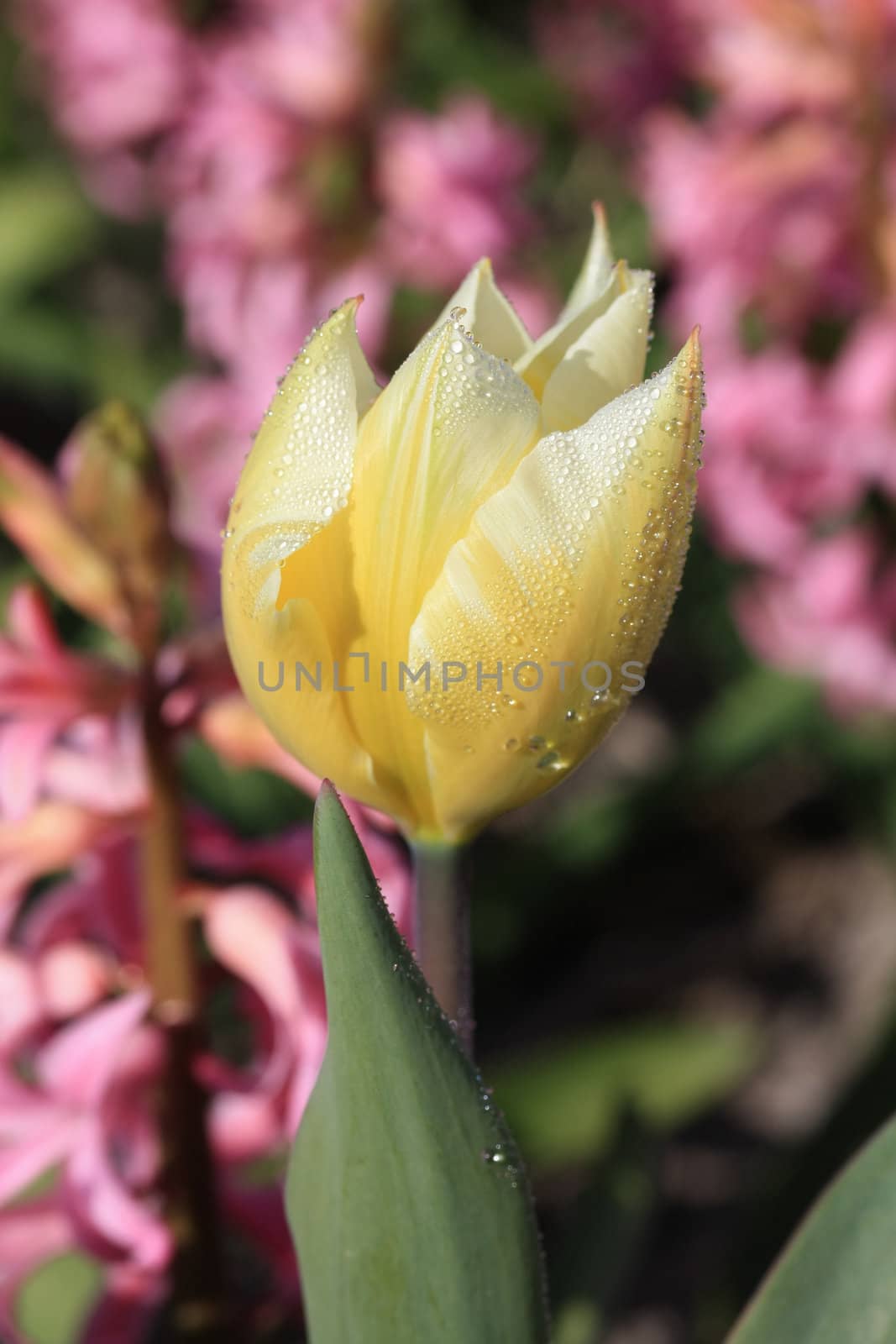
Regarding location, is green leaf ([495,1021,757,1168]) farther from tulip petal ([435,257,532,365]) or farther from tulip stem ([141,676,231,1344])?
tulip petal ([435,257,532,365])

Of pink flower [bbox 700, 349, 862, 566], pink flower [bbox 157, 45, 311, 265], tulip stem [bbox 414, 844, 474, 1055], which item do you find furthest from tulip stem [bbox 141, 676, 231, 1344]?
pink flower [bbox 157, 45, 311, 265]

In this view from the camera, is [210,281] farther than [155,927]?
Yes

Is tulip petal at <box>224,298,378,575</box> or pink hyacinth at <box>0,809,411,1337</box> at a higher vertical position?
tulip petal at <box>224,298,378,575</box>

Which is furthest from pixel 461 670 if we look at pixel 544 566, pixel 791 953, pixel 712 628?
pixel 791 953

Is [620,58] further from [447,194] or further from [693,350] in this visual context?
[693,350]

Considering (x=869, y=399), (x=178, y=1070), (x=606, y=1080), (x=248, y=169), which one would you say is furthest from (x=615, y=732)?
(x=178, y=1070)

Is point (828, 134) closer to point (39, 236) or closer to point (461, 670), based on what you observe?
point (461, 670)

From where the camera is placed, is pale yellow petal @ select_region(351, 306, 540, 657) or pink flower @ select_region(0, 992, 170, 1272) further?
pink flower @ select_region(0, 992, 170, 1272)
